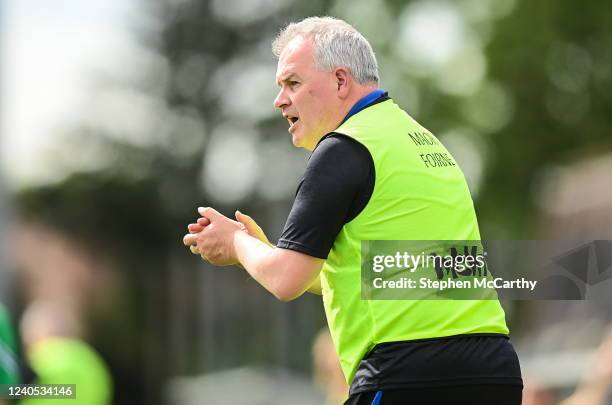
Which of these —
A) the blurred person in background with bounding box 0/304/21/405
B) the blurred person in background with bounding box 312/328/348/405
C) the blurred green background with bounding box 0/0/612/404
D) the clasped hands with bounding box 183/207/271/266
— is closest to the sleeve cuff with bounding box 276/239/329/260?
the clasped hands with bounding box 183/207/271/266

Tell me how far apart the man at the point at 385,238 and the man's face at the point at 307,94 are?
0.12 metres

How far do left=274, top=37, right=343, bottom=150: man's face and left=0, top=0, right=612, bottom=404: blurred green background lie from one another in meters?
12.4

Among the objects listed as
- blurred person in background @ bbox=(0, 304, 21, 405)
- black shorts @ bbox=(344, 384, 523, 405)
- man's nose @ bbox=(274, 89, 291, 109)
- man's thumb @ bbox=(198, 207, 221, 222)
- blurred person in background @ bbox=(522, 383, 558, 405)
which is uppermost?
man's nose @ bbox=(274, 89, 291, 109)

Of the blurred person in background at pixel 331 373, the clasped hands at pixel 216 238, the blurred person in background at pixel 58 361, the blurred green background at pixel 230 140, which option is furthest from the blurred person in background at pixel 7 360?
A: the blurred green background at pixel 230 140

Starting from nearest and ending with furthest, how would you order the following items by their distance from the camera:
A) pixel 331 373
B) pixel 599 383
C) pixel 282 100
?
pixel 282 100, pixel 599 383, pixel 331 373

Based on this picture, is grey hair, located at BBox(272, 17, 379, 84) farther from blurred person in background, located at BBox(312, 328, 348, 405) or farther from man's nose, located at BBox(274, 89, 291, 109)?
blurred person in background, located at BBox(312, 328, 348, 405)

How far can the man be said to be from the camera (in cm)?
425

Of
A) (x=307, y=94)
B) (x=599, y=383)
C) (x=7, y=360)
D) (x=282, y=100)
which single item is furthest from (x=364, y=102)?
(x=599, y=383)

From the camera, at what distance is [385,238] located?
4.30m

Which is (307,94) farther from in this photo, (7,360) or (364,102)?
(7,360)

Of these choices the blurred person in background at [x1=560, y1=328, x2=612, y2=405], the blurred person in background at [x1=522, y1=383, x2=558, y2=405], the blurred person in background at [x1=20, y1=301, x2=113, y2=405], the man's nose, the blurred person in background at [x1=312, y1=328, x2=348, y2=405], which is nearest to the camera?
the man's nose

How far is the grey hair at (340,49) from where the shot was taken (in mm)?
4590

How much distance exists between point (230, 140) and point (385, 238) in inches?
1172

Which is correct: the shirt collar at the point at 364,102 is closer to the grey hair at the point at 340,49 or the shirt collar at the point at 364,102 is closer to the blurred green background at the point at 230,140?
the grey hair at the point at 340,49
